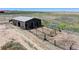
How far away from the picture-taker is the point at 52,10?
3.07 meters

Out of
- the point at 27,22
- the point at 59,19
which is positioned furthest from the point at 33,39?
the point at 59,19

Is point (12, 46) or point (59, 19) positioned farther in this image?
point (59, 19)

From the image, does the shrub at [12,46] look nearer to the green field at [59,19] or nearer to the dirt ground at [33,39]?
the dirt ground at [33,39]

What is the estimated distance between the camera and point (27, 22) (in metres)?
3.07

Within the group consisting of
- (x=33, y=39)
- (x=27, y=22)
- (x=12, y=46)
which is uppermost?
(x=27, y=22)

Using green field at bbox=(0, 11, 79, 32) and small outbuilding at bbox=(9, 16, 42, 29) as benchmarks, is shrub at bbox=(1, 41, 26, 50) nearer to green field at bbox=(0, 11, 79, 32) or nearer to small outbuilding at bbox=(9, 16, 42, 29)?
small outbuilding at bbox=(9, 16, 42, 29)

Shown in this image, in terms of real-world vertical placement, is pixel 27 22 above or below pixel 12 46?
above

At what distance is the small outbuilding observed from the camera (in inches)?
120

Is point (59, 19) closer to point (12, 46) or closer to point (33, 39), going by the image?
point (33, 39)

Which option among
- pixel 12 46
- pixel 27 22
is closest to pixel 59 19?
pixel 27 22

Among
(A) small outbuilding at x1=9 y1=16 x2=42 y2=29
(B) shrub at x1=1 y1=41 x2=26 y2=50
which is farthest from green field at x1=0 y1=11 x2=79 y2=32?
(B) shrub at x1=1 y1=41 x2=26 y2=50

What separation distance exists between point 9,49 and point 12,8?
0.87 meters
